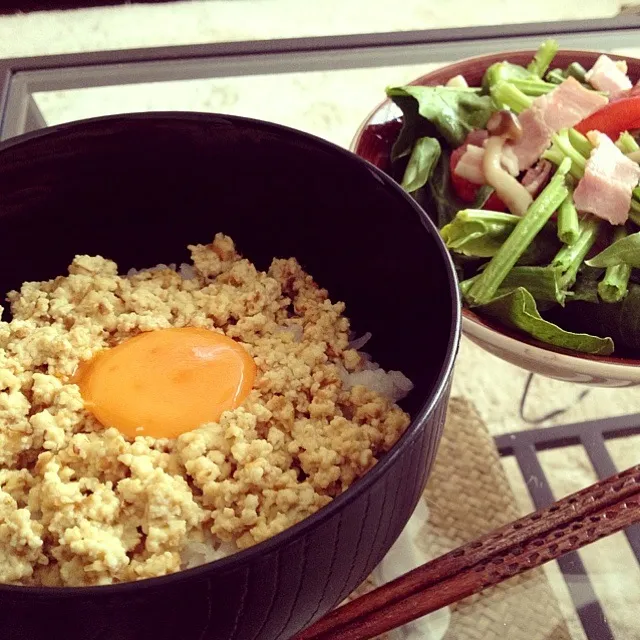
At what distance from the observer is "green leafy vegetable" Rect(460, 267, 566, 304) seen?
880mm

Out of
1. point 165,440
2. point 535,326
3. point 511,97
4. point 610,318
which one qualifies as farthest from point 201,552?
point 511,97

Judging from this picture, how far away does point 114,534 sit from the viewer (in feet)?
1.73

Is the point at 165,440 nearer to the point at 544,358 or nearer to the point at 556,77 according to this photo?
the point at 544,358

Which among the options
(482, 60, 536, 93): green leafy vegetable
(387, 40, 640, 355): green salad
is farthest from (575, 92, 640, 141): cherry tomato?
(482, 60, 536, 93): green leafy vegetable

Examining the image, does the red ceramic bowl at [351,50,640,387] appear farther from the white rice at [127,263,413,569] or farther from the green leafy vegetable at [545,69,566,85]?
the green leafy vegetable at [545,69,566,85]

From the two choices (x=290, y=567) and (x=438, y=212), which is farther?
(x=438, y=212)

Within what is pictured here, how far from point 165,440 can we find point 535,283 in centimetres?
51

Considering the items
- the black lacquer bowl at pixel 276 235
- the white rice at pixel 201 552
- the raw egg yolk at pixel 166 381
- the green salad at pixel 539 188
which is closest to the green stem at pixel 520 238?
the green salad at pixel 539 188

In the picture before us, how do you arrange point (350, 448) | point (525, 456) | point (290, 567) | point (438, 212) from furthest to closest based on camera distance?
point (438, 212), point (525, 456), point (350, 448), point (290, 567)

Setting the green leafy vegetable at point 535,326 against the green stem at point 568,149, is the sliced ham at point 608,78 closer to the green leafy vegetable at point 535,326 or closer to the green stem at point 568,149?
the green stem at point 568,149

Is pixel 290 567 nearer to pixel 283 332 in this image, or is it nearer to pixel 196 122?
pixel 283 332

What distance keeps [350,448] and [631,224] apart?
60 cm

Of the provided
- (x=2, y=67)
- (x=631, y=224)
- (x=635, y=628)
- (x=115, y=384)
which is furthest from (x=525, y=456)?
(x=2, y=67)

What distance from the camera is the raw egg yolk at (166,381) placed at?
0.64 metres
